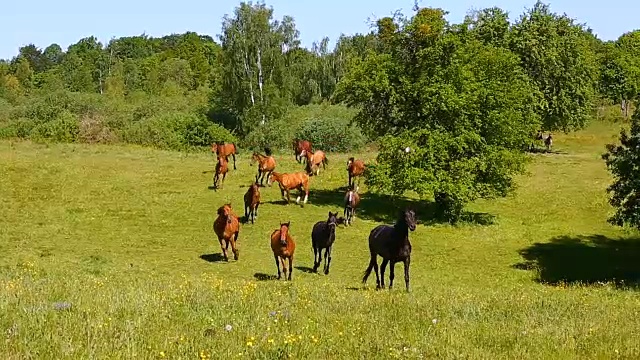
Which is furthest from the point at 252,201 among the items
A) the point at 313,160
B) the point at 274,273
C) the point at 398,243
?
the point at 313,160

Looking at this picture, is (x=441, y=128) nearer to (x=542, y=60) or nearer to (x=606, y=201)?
(x=606, y=201)

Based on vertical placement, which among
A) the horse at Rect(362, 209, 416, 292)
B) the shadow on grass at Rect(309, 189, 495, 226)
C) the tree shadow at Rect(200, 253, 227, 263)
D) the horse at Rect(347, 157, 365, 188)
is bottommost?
the tree shadow at Rect(200, 253, 227, 263)

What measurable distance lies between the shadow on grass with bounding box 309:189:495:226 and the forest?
1297mm

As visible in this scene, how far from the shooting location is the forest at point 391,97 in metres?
33.7

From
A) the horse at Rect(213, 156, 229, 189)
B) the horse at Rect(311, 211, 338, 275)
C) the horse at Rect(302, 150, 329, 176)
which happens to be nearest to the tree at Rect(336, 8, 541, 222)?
the horse at Rect(302, 150, 329, 176)

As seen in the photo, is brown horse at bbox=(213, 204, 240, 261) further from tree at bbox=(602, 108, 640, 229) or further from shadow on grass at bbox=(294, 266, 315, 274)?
tree at bbox=(602, 108, 640, 229)

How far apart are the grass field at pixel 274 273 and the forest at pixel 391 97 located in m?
3.53

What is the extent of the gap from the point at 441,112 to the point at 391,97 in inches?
108

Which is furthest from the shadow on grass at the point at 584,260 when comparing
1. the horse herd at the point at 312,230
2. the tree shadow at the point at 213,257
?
the tree shadow at the point at 213,257

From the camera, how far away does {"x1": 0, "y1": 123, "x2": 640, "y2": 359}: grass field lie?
25.2ft

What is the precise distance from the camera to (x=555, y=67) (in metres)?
56.8

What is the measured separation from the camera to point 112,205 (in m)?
32.3

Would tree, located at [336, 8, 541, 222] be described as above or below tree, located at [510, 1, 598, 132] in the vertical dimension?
below

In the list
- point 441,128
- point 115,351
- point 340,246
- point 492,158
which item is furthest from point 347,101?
point 115,351
